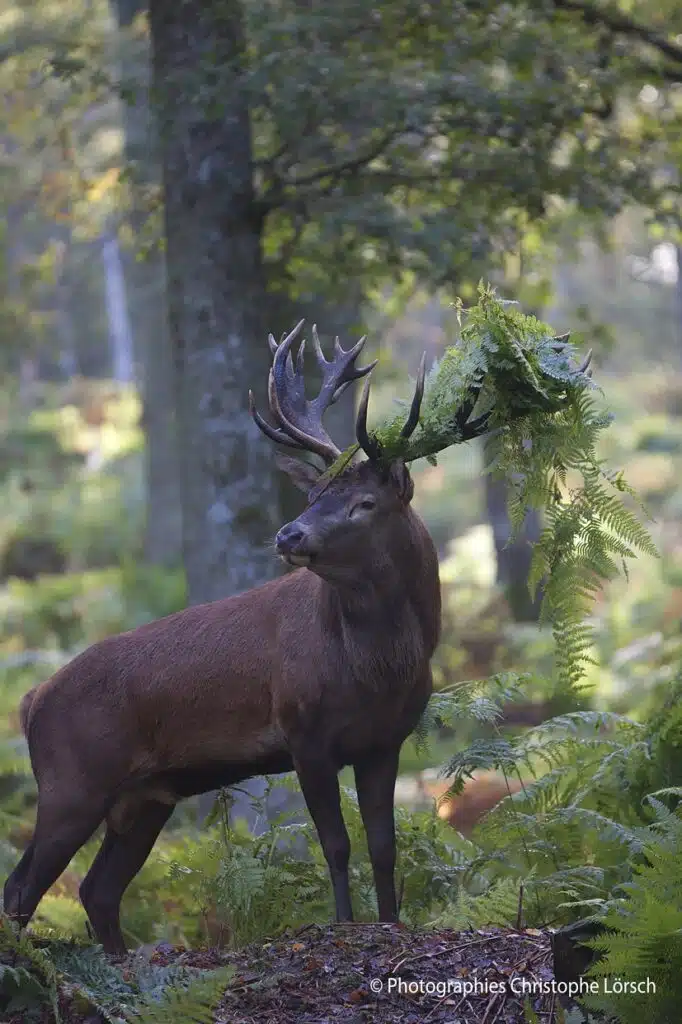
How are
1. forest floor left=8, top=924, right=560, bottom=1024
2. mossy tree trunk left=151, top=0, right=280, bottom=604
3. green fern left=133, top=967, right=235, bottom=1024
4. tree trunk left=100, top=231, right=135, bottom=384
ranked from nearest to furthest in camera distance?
green fern left=133, top=967, right=235, bottom=1024, forest floor left=8, top=924, right=560, bottom=1024, mossy tree trunk left=151, top=0, right=280, bottom=604, tree trunk left=100, top=231, right=135, bottom=384

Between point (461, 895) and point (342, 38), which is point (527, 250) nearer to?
point (342, 38)

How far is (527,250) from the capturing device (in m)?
11.7

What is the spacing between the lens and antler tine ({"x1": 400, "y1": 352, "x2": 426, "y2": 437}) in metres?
5.29

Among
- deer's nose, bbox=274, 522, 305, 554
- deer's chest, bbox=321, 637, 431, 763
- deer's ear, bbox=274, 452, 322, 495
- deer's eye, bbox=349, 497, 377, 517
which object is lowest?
deer's chest, bbox=321, 637, 431, 763

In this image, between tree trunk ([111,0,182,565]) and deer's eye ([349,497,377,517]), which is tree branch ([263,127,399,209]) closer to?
deer's eye ([349,497,377,517])

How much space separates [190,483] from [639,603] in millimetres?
10021

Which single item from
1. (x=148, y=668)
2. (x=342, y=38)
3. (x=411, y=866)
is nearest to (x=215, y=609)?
(x=148, y=668)

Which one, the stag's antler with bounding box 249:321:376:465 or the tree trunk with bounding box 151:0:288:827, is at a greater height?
the tree trunk with bounding box 151:0:288:827

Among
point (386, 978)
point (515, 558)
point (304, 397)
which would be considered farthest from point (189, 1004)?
point (515, 558)

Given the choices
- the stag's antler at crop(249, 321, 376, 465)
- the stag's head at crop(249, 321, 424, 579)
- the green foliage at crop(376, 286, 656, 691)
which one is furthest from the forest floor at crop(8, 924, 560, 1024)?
the stag's antler at crop(249, 321, 376, 465)

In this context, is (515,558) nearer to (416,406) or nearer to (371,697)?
(371,697)

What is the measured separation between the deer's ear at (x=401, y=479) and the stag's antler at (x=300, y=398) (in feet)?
0.94

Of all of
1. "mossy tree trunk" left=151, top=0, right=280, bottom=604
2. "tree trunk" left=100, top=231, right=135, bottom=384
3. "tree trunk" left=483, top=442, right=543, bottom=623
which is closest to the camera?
"mossy tree trunk" left=151, top=0, right=280, bottom=604

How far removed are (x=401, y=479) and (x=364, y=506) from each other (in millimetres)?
220
